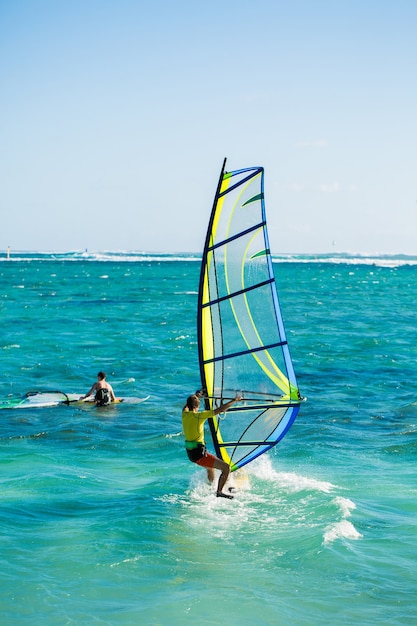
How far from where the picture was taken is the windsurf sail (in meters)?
9.21

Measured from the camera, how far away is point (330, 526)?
8.88 metres

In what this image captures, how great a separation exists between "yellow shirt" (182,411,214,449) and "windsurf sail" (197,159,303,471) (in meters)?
0.32

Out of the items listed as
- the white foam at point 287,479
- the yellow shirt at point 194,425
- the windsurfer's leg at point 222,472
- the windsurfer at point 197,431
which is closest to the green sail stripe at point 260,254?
the windsurfer at point 197,431

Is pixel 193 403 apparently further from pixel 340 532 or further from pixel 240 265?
pixel 340 532

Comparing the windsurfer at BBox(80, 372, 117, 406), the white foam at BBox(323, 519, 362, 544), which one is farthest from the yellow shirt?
the windsurfer at BBox(80, 372, 117, 406)

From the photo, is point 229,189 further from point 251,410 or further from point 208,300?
point 251,410

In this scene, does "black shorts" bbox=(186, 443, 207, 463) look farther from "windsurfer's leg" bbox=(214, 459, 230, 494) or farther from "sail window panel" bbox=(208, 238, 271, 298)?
"sail window panel" bbox=(208, 238, 271, 298)

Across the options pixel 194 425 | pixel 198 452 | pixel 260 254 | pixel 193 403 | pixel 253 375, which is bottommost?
pixel 198 452

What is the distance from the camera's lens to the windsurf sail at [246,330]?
363 inches

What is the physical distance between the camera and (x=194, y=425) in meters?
8.89

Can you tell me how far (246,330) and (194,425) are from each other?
4.50 ft

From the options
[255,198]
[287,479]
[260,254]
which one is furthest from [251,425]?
[255,198]

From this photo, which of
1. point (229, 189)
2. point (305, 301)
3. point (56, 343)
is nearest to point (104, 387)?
point (229, 189)

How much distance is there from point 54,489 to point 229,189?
456 centimetres
